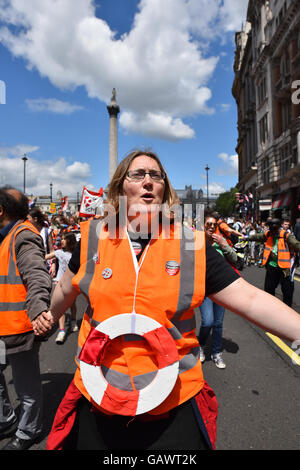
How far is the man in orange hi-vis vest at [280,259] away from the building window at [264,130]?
100 feet

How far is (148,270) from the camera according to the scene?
1.41m

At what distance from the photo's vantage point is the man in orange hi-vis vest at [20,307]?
88.7 inches

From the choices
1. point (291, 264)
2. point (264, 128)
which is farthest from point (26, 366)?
point (264, 128)

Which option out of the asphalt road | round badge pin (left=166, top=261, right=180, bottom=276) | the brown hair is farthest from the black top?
the asphalt road

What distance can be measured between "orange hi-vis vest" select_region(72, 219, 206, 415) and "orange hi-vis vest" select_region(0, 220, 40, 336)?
3.55 feet

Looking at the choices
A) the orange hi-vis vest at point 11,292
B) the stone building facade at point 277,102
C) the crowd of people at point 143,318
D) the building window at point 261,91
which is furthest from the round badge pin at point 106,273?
the building window at point 261,91

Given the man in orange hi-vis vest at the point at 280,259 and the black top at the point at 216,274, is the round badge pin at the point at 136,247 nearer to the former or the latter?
the black top at the point at 216,274

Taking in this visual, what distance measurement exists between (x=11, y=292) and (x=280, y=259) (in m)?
4.74

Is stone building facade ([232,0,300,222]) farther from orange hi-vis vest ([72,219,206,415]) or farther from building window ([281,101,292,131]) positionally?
orange hi-vis vest ([72,219,206,415])

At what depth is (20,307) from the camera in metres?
2.40

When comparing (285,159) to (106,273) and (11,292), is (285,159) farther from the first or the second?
(106,273)

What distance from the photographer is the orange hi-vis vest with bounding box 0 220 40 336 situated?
2.36 metres
